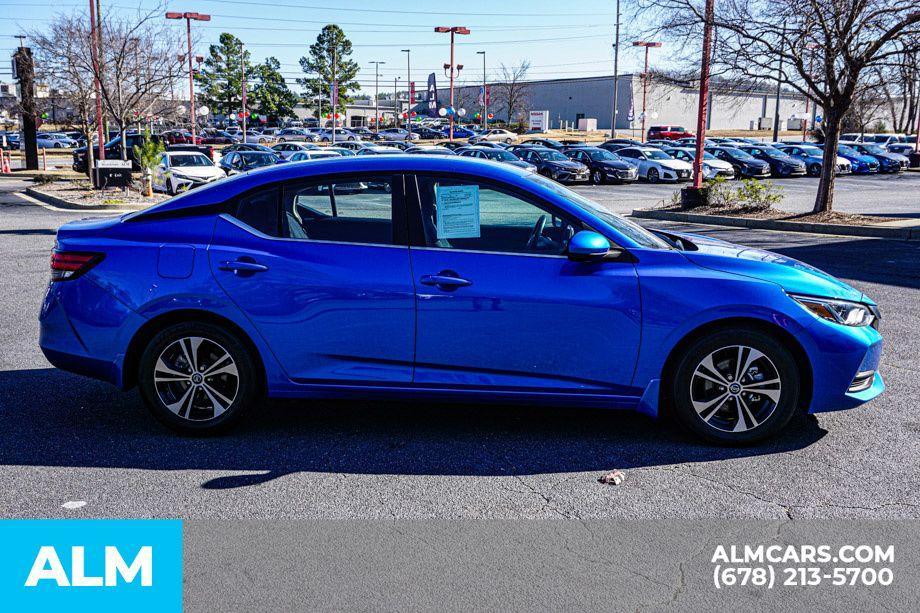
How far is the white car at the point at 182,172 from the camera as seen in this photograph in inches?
996

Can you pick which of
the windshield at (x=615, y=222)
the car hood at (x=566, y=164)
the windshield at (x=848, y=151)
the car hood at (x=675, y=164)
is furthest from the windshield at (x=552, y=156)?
the windshield at (x=615, y=222)

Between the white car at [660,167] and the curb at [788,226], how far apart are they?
47.6 ft

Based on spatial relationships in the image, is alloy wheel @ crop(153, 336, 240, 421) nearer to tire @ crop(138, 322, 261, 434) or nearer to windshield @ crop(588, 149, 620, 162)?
tire @ crop(138, 322, 261, 434)

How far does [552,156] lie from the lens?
34875 millimetres

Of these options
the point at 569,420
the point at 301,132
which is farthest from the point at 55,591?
the point at 301,132

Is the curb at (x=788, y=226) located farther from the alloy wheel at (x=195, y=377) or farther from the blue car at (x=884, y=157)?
the blue car at (x=884, y=157)

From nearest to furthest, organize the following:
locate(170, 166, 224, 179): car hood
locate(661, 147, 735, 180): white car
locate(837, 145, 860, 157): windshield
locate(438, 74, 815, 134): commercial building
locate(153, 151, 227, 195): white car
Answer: locate(153, 151, 227, 195): white car, locate(170, 166, 224, 179): car hood, locate(661, 147, 735, 180): white car, locate(837, 145, 860, 157): windshield, locate(438, 74, 815, 134): commercial building

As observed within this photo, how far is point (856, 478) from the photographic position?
4465mm

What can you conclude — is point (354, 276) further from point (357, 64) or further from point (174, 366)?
point (357, 64)

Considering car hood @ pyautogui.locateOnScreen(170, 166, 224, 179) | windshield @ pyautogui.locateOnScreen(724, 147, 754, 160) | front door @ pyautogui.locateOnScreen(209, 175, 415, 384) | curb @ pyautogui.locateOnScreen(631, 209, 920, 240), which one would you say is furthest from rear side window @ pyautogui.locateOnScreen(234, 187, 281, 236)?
windshield @ pyautogui.locateOnScreen(724, 147, 754, 160)

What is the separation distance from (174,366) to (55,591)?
1789 mm

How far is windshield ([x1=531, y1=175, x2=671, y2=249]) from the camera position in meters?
4.92

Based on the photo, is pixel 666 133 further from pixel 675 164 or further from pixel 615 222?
pixel 615 222

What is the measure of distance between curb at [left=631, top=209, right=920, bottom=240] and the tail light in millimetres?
15258
